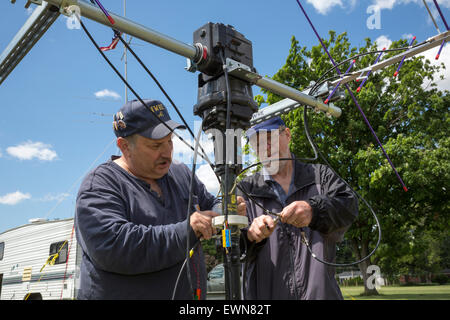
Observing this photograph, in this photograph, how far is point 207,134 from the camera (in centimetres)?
157

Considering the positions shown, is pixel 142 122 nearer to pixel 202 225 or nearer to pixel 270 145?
pixel 202 225

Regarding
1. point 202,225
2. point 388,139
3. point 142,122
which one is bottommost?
point 202,225

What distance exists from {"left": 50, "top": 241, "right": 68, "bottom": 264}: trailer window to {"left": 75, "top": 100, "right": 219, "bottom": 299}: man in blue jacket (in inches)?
335

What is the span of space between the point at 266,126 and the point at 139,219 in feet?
3.88

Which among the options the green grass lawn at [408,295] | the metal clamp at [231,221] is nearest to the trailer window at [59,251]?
the green grass lawn at [408,295]

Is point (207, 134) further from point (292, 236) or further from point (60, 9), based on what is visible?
point (292, 236)

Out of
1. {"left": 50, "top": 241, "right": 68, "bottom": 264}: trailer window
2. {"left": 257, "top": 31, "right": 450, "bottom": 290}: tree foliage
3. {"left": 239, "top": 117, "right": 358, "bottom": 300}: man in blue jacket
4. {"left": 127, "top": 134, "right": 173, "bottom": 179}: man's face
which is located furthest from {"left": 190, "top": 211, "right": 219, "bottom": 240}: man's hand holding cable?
{"left": 257, "top": 31, "right": 450, "bottom": 290}: tree foliage

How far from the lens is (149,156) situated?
1.98 meters

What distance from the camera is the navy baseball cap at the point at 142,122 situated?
1.93 metres

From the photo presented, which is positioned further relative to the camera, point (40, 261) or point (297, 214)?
point (40, 261)

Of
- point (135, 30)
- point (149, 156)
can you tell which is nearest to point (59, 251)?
point (149, 156)

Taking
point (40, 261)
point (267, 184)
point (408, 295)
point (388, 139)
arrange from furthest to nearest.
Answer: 1. point (408, 295)
2. point (388, 139)
3. point (40, 261)
4. point (267, 184)
